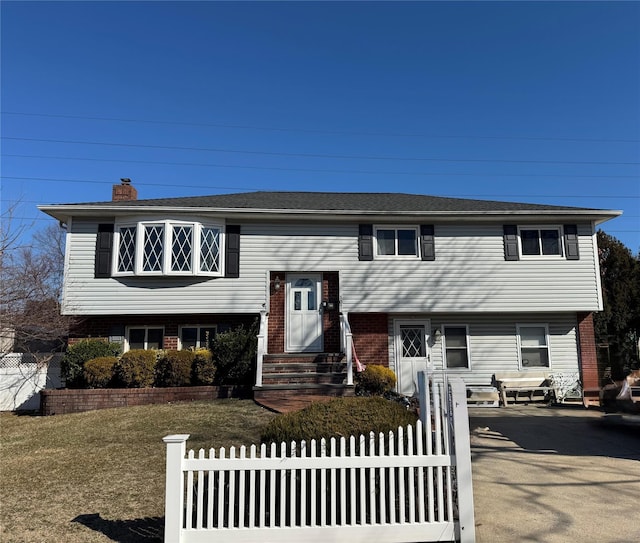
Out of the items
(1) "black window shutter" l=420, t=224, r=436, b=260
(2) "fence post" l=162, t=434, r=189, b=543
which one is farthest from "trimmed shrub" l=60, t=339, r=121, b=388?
(1) "black window shutter" l=420, t=224, r=436, b=260

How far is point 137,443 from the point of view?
7238 mm

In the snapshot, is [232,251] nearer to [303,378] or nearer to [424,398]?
[303,378]

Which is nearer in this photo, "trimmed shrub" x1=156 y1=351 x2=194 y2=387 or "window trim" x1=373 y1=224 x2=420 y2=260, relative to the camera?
"trimmed shrub" x1=156 y1=351 x2=194 y2=387

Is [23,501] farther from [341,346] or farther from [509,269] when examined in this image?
[509,269]

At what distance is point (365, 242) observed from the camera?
536 inches

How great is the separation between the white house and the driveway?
14.6ft

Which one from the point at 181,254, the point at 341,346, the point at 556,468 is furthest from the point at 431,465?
the point at 181,254

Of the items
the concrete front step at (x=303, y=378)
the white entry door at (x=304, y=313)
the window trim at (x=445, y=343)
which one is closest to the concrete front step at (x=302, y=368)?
the concrete front step at (x=303, y=378)

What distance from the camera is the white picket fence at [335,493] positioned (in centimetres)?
383

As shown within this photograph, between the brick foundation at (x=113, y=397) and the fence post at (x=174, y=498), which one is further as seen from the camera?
the brick foundation at (x=113, y=397)

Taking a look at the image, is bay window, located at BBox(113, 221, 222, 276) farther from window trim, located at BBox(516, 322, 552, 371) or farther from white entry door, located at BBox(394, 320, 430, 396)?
window trim, located at BBox(516, 322, 552, 371)

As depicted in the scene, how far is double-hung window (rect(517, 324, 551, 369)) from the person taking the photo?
14062 millimetres

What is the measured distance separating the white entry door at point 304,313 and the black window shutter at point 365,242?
4.63 ft

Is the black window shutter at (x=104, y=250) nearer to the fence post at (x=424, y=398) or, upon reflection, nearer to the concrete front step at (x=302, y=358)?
the concrete front step at (x=302, y=358)
